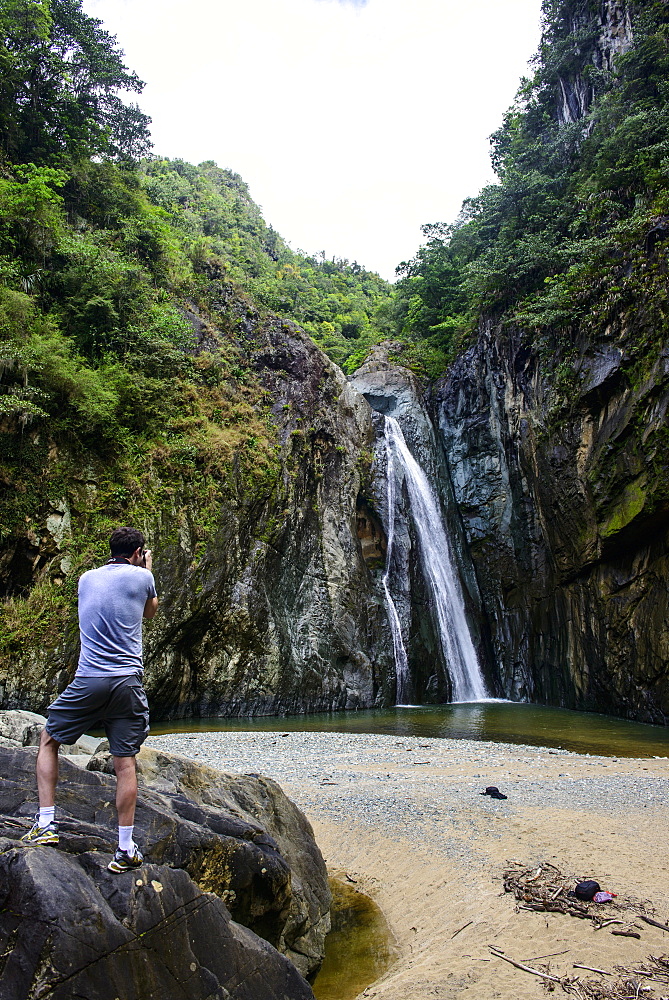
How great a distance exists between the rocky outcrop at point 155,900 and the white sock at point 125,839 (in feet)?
0.30

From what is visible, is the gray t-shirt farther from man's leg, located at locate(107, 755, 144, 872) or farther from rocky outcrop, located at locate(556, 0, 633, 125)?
rocky outcrop, located at locate(556, 0, 633, 125)

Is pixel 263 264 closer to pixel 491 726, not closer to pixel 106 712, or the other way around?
pixel 491 726

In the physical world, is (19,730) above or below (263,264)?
below

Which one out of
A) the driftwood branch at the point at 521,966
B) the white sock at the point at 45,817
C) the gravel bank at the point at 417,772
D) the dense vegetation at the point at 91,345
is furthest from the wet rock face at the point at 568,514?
the white sock at the point at 45,817

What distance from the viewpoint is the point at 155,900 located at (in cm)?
240

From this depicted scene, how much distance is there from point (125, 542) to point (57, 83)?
2336 cm

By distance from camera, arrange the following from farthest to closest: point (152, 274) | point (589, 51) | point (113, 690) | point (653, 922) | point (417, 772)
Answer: point (589, 51) < point (152, 274) < point (417, 772) < point (653, 922) < point (113, 690)

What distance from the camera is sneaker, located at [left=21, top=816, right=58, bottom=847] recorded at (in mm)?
2387

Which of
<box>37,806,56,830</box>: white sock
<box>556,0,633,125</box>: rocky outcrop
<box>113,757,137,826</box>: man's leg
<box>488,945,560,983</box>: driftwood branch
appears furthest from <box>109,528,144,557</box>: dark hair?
<box>556,0,633,125</box>: rocky outcrop

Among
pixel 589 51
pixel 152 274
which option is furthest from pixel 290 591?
pixel 589 51

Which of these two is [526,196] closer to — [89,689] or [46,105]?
[46,105]

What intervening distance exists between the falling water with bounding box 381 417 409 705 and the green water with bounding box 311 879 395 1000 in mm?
15744

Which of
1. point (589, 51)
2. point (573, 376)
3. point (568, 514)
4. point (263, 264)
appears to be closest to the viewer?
point (568, 514)

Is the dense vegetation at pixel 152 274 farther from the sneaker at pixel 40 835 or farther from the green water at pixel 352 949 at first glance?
the sneaker at pixel 40 835
